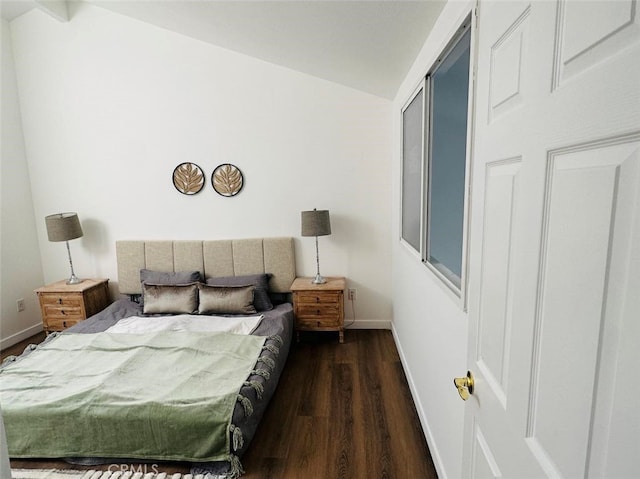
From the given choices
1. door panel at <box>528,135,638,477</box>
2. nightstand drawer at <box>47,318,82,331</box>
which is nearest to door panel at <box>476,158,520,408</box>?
door panel at <box>528,135,638,477</box>

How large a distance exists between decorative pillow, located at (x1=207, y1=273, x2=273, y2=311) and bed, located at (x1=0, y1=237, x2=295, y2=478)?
0.04 ft

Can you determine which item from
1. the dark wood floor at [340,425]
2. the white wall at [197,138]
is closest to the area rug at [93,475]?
the dark wood floor at [340,425]

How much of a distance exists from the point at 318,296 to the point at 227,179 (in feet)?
5.18

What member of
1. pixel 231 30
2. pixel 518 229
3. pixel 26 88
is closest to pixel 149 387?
pixel 518 229

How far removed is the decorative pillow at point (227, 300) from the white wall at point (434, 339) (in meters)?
1.45

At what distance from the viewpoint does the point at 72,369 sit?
2160 millimetres

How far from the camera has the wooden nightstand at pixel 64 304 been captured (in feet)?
10.8

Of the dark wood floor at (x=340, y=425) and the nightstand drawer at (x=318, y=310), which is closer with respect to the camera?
the dark wood floor at (x=340, y=425)

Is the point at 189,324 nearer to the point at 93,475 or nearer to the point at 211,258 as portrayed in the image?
the point at 211,258

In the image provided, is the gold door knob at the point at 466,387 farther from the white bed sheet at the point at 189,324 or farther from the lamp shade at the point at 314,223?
the lamp shade at the point at 314,223

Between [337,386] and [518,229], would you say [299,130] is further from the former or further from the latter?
[518,229]

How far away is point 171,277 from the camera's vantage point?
338cm

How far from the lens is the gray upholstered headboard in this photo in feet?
11.2

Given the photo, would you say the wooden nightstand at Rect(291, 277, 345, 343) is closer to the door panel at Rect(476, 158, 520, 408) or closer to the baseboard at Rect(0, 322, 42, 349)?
the door panel at Rect(476, 158, 520, 408)
